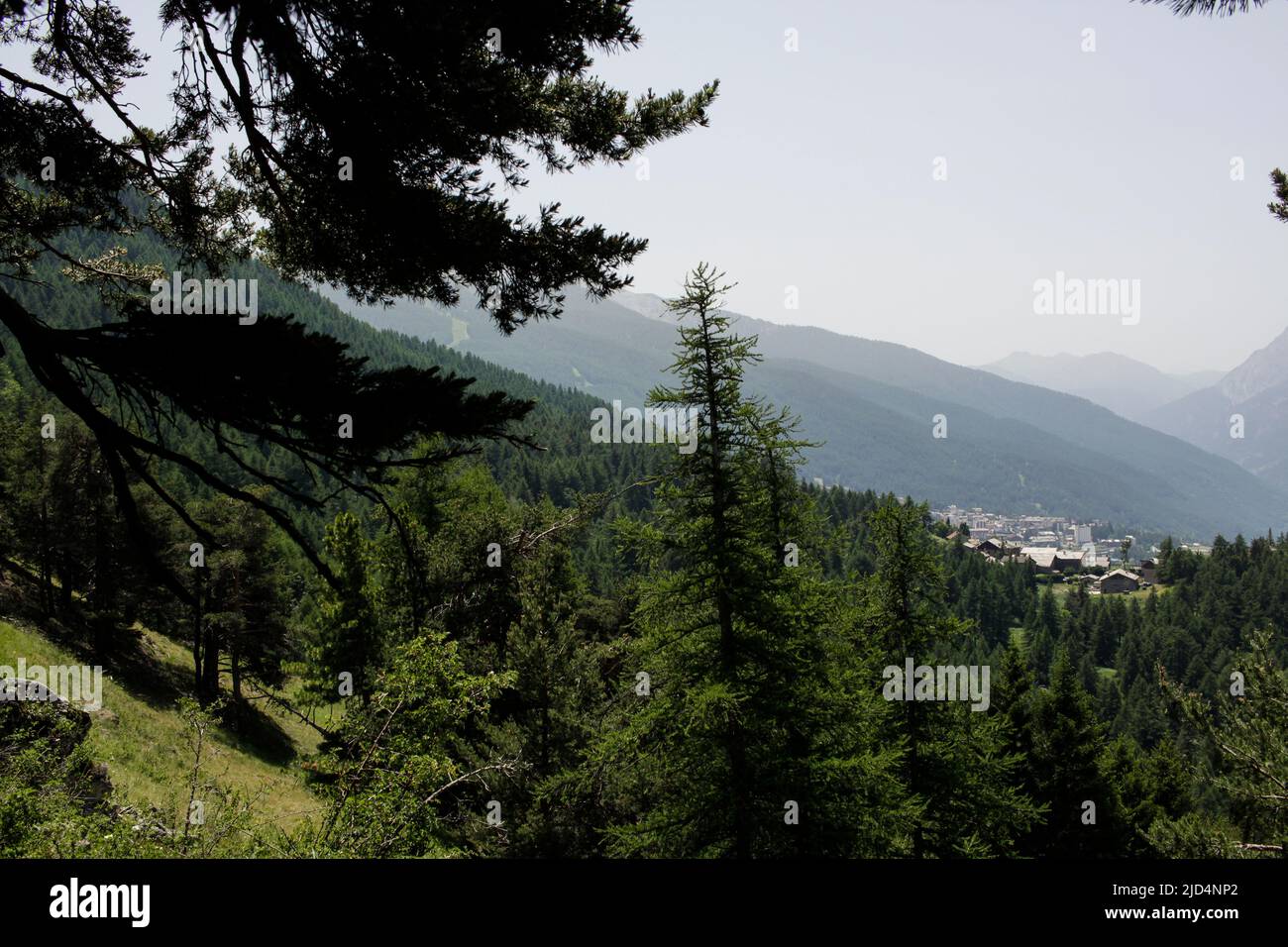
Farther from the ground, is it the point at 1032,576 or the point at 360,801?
the point at 360,801

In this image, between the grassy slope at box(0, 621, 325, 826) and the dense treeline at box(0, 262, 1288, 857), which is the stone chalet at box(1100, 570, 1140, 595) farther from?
the grassy slope at box(0, 621, 325, 826)

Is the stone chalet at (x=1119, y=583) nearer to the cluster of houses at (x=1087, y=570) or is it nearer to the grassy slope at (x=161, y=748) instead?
the cluster of houses at (x=1087, y=570)

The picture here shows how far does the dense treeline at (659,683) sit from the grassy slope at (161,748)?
1766mm

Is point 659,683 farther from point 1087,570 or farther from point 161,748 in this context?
point 1087,570

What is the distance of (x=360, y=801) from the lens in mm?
7406

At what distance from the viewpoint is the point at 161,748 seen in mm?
20094

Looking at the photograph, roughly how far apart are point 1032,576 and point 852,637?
13727cm

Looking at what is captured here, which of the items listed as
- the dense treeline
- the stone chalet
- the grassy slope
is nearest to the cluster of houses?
the stone chalet

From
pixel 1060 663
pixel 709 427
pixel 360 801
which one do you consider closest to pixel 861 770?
pixel 709 427

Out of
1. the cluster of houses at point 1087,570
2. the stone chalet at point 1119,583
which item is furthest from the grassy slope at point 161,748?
the stone chalet at point 1119,583

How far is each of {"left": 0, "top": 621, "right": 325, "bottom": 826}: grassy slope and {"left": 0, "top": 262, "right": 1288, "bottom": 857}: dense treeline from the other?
5.80ft

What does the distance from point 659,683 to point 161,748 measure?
54.4 ft
